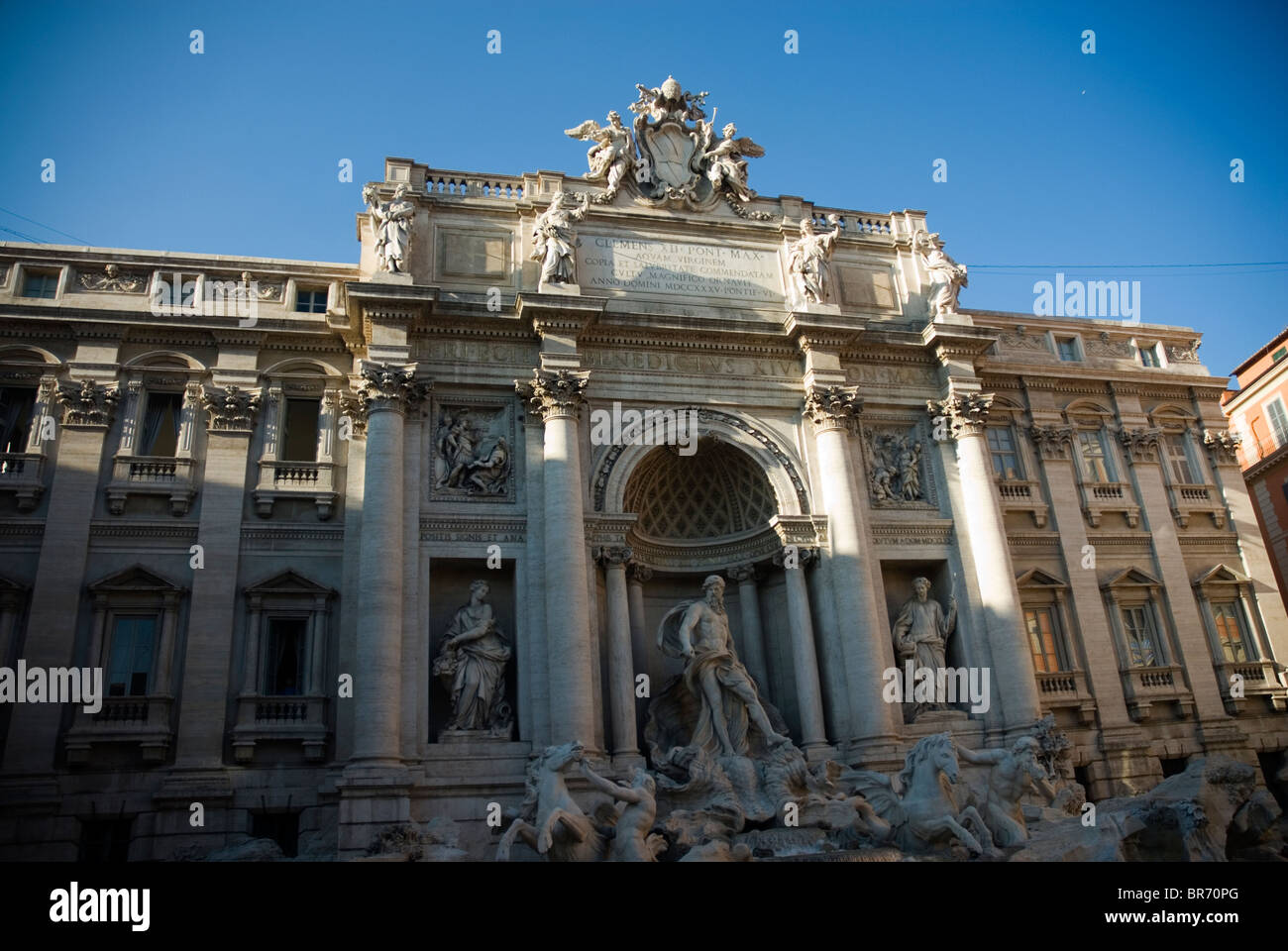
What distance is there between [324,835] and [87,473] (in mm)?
8560

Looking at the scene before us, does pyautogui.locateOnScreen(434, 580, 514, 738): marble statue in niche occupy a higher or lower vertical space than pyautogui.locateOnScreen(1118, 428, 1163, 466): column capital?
lower

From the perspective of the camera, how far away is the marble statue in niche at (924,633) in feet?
68.9

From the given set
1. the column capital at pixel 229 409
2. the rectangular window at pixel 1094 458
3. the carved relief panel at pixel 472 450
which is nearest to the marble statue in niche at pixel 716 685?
the carved relief panel at pixel 472 450

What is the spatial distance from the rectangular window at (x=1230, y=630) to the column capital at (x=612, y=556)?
15553 millimetres

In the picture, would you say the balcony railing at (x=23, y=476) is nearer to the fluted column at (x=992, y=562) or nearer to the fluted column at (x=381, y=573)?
the fluted column at (x=381, y=573)

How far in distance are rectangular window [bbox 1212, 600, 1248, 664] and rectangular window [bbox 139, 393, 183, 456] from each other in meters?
24.8

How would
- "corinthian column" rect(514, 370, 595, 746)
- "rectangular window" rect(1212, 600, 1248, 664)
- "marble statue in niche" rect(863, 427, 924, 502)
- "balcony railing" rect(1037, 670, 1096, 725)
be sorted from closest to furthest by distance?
"corinthian column" rect(514, 370, 595, 746) < "balcony railing" rect(1037, 670, 1096, 725) < "marble statue in niche" rect(863, 427, 924, 502) < "rectangular window" rect(1212, 600, 1248, 664)

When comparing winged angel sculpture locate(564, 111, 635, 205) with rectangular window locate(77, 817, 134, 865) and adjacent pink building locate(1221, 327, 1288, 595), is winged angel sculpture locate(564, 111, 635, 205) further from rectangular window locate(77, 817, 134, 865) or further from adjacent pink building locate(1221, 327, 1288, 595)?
adjacent pink building locate(1221, 327, 1288, 595)

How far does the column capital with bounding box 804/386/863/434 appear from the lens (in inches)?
858

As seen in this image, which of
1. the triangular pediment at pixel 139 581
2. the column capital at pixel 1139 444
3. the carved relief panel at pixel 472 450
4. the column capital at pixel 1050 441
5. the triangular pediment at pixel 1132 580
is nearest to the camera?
the triangular pediment at pixel 139 581
